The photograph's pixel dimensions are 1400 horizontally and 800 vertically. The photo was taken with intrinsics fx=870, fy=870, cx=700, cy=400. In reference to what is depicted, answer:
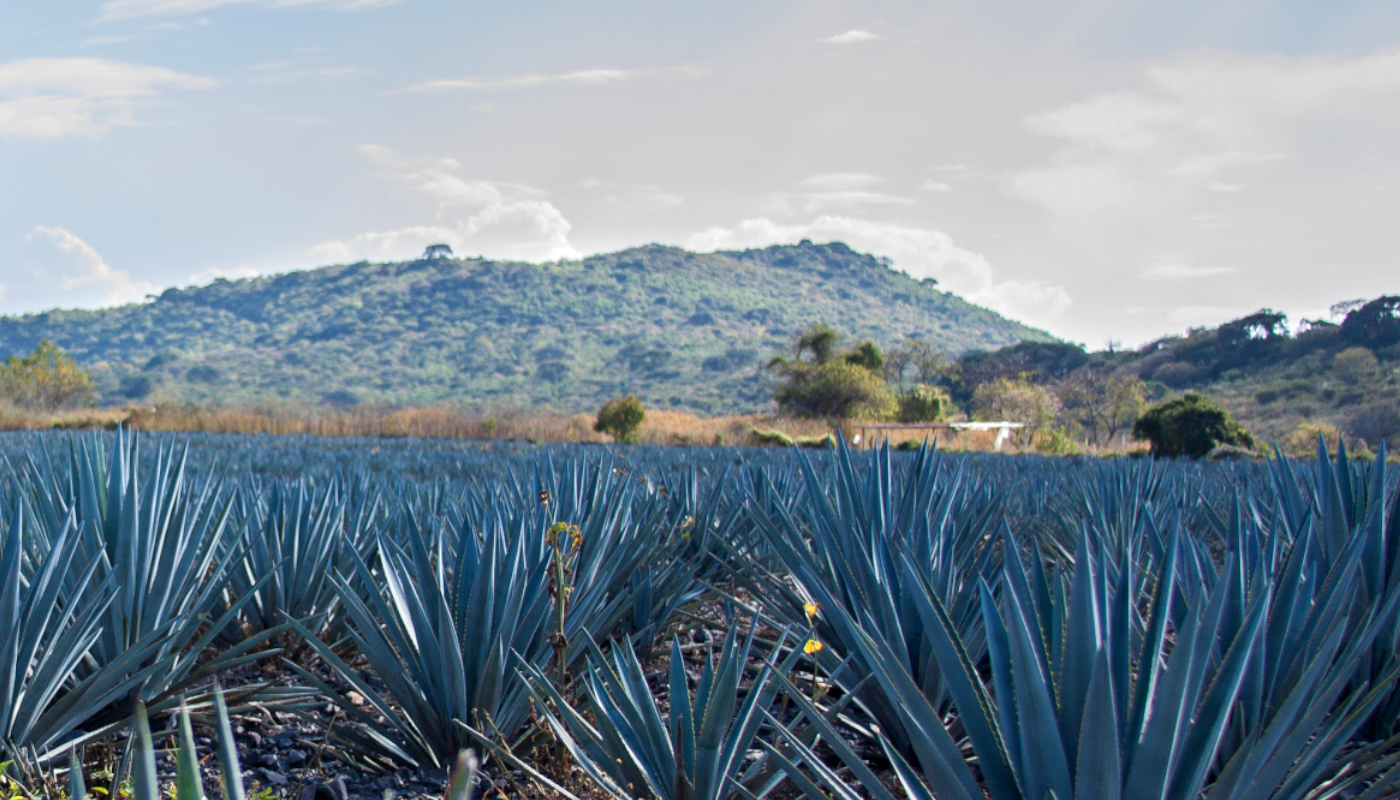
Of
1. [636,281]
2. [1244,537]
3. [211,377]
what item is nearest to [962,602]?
[1244,537]

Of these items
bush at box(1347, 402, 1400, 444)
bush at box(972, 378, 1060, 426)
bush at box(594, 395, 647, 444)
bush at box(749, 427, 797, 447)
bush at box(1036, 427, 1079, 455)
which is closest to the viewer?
bush at box(749, 427, 797, 447)

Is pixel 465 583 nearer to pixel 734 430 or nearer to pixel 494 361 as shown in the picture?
pixel 734 430

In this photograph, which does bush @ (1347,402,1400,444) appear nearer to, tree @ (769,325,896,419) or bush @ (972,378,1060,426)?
bush @ (972,378,1060,426)

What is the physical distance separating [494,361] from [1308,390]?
257ft

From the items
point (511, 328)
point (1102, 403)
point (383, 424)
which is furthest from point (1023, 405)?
point (511, 328)

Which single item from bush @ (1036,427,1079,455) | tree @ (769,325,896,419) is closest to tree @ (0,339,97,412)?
tree @ (769,325,896,419)

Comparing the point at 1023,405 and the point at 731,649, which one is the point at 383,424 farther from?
the point at 1023,405

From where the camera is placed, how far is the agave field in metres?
0.98

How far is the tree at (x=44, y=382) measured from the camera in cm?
3488

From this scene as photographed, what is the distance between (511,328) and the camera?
368 feet

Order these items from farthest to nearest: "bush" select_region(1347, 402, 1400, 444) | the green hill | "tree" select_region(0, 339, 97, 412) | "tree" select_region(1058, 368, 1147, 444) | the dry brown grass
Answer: the green hill → "tree" select_region(1058, 368, 1147, 444) → "tree" select_region(0, 339, 97, 412) → "bush" select_region(1347, 402, 1400, 444) → the dry brown grass

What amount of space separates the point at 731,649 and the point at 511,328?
113867 mm

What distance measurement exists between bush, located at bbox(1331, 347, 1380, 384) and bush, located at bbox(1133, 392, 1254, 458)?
3072cm

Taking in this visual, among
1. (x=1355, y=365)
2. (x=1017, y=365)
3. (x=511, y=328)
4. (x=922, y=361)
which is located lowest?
(x=1355, y=365)
